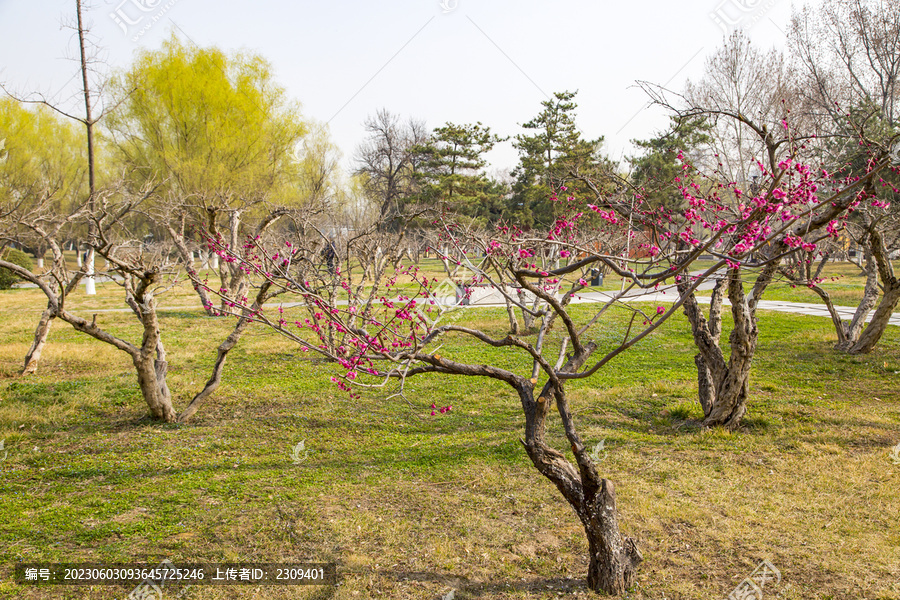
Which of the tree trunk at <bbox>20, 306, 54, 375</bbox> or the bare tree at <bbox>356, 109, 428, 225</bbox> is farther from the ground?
the bare tree at <bbox>356, 109, 428, 225</bbox>

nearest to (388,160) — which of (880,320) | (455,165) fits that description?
(455,165)

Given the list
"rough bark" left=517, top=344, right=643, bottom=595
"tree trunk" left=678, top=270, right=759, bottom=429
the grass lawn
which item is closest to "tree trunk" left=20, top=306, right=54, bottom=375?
the grass lawn

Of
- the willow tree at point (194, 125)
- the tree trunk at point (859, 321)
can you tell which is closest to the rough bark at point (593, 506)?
the tree trunk at point (859, 321)

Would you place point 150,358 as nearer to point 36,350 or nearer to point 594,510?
point 36,350

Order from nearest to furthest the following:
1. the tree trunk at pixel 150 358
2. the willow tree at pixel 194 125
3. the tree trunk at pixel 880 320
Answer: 1. the tree trunk at pixel 150 358
2. the tree trunk at pixel 880 320
3. the willow tree at pixel 194 125

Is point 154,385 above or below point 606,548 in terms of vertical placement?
above

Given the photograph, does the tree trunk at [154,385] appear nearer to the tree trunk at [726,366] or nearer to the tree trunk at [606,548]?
the tree trunk at [606,548]

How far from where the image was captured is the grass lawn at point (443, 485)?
3459 mm

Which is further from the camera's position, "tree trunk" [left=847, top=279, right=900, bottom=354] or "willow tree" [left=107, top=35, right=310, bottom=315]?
"willow tree" [left=107, top=35, right=310, bottom=315]

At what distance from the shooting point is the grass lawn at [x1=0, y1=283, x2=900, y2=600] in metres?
3.46

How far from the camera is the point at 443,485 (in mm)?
4727

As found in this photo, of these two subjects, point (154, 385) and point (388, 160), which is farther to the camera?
point (388, 160)

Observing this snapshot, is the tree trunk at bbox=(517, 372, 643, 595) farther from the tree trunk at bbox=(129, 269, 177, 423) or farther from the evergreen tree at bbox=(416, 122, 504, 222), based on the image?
the evergreen tree at bbox=(416, 122, 504, 222)

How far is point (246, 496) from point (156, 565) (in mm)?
1028
